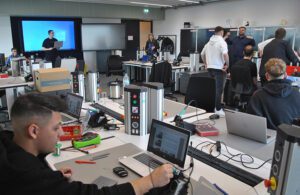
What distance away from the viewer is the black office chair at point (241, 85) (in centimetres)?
446

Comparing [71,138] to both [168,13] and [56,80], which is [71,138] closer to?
[56,80]

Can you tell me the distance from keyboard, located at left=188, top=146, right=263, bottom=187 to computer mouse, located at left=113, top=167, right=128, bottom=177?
48cm

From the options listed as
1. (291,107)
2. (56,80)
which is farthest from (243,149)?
(56,80)

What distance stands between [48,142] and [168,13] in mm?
10583

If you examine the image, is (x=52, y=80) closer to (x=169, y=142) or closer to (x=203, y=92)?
(x=203, y=92)

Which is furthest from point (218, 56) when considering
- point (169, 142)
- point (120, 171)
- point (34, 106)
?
point (34, 106)

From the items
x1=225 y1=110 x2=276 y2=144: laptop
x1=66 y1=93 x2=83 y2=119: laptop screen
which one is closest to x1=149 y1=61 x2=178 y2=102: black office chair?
x1=66 y1=93 x2=83 y2=119: laptop screen

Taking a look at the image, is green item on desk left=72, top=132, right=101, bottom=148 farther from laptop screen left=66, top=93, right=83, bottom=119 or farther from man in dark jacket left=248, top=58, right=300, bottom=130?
man in dark jacket left=248, top=58, right=300, bottom=130

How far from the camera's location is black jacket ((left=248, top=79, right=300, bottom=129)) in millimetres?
2268

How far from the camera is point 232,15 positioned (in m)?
8.87

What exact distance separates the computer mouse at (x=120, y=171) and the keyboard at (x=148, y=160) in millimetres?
141

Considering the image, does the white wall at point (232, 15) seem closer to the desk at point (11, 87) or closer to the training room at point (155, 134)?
the training room at point (155, 134)

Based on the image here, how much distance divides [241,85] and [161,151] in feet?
10.9

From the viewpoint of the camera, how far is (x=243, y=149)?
6.17 ft
